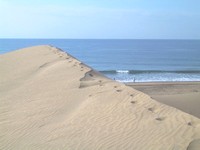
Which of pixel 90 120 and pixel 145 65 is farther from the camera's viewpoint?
pixel 145 65

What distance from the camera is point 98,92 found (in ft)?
31.9

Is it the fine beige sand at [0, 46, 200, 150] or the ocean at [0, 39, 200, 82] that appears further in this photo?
the ocean at [0, 39, 200, 82]

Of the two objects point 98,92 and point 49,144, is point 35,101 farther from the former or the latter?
point 49,144

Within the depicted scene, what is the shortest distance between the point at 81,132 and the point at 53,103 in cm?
332

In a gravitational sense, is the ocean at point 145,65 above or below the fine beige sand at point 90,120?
below

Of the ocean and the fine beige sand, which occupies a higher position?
the fine beige sand

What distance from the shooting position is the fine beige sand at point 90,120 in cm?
562

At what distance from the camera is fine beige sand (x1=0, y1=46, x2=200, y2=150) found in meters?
5.62

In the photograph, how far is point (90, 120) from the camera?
23.0 ft

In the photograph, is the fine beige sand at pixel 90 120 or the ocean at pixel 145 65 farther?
the ocean at pixel 145 65

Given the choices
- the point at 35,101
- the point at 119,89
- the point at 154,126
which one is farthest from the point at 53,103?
the point at 154,126

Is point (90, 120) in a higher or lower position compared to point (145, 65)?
higher

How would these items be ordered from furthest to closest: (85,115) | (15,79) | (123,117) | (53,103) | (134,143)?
(15,79)
(53,103)
(85,115)
(123,117)
(134,143)

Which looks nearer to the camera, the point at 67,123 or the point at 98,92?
the point at 67,123
